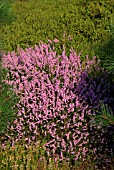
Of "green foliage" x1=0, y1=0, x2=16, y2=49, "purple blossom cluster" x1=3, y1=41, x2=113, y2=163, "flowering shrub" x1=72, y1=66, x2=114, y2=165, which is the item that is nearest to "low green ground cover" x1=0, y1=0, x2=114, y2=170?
"purple blossom cluster" x1=3, y1=41, x2=113, y2=163

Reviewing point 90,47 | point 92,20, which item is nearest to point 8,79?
point 90,47

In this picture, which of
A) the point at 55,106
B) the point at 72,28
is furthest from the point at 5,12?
the point at 72,28

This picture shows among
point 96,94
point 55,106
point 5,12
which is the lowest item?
point 55,106

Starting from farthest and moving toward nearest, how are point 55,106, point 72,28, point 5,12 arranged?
point 72,28
point 55,106
point 5,12

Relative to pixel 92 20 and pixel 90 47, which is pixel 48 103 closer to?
pixel 90 47

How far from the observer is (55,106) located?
4832 mm

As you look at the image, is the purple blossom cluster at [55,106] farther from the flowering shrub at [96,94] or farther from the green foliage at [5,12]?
the green foliage at [5,12]

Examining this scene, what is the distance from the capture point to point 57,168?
4.61 meters

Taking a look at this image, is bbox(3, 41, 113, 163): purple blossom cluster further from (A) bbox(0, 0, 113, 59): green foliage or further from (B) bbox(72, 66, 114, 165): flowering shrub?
(A) bbox(0, 0, 113, 59): green foliage

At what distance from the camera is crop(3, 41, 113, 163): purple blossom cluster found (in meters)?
4.73

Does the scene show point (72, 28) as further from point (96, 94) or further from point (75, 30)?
point (96, 94)

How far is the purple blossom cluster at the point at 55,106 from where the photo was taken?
4734 millimetres

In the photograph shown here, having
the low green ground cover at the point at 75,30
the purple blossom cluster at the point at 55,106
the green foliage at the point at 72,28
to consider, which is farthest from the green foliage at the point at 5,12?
the green foliage at the point at 72,28

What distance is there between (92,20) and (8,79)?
3.02m
